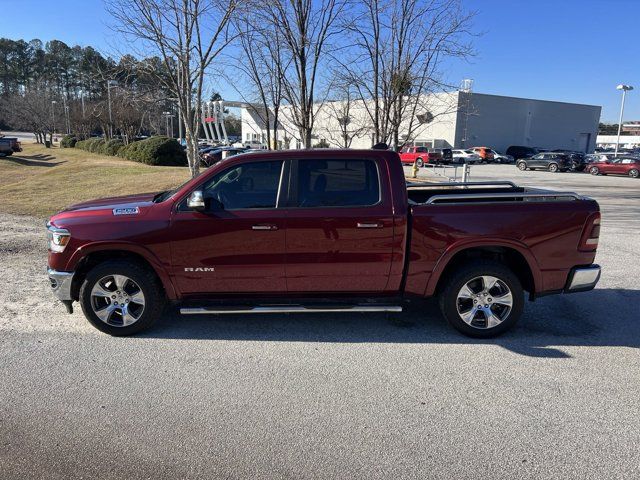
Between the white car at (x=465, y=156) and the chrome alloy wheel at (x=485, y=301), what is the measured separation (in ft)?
147

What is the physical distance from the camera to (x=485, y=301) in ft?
15.0

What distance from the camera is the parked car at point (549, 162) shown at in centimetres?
3866

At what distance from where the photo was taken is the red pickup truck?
14.5 feet

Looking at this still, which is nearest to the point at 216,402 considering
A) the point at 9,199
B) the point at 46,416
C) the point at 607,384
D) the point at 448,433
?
the point at 46,416

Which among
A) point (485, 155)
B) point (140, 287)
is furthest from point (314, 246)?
point (485, 155)

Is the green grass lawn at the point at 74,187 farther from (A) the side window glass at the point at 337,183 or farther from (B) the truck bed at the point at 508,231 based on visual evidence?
(B) the truck bed at the point at 508,231

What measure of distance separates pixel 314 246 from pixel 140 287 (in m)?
1.69

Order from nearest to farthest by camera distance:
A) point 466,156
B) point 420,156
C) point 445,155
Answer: point 420,156 < point 445,155 < point 466,156

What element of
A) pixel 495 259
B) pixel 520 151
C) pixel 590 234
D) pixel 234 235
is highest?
pixel 520 151

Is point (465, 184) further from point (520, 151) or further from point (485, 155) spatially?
point (520, 151)

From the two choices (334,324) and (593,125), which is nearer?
(334,324)

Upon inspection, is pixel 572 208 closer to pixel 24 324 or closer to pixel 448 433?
pixel 448 433

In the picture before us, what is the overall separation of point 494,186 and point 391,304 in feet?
6.48

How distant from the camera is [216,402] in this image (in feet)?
11.3
